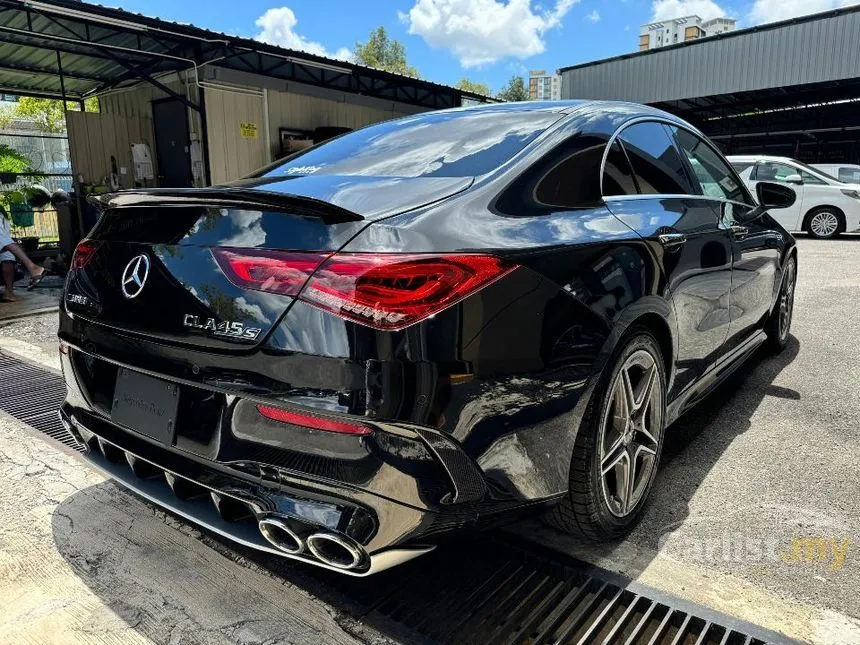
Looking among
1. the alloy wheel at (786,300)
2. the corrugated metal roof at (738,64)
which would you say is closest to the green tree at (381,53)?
the corrugated metal roof at (738,64)

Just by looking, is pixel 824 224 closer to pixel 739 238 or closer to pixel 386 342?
pixel 739 238

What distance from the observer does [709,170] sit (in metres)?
3.34

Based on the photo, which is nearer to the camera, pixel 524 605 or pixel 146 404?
pixel 146 404

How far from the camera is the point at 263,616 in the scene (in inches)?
74.9

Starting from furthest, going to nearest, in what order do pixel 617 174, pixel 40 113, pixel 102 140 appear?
pixel 40 113, pixel 102 140, pixel 617 174

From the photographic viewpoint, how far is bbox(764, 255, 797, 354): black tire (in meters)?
4.28

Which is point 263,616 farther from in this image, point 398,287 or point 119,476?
point 398,287

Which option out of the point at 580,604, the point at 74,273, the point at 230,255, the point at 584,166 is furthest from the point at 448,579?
the point at 74,273

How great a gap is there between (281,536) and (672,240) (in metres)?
1.75

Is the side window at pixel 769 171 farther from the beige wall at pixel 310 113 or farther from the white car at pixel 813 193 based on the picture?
the beige wall at pixel 310 113

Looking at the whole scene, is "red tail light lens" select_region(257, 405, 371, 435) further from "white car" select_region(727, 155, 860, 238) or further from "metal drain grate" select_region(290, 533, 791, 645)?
"white car" select_region(727, 155, 860, 238)

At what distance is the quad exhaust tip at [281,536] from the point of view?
1.57 metres

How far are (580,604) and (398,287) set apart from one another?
46.4 inches

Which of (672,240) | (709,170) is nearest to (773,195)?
(709,170)
